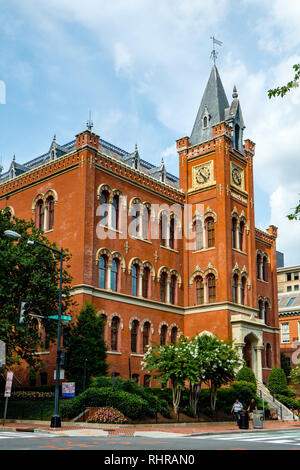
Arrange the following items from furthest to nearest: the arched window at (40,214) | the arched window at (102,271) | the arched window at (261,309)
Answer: the arched window at (261,309)
the arched window at (40,214)
the arched window at (102,271)

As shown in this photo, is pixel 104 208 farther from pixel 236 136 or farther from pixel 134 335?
pixel 236 136

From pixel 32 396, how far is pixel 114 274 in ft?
35.0

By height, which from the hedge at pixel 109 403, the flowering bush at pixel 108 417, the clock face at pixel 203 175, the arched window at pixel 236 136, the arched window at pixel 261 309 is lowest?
the flowering bush at pixel 108 417

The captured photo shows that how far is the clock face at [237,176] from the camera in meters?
48.0

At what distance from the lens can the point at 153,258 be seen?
1704 inches

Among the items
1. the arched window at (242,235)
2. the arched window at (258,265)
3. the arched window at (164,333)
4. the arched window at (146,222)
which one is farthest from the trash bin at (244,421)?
the arched window at (258,265)

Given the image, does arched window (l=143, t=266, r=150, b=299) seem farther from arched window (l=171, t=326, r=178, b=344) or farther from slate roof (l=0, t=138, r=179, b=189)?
slate roof (l=0, t=138, r=179, b=189)

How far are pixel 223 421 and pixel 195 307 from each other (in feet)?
42.7

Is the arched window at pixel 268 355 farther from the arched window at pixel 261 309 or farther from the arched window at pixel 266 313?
the arched window at pixel 261 309

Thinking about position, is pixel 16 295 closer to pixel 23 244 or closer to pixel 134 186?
pixel 23 244

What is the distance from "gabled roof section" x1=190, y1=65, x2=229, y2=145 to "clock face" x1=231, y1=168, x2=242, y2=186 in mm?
3734

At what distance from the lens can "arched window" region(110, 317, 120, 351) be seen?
38322 mm

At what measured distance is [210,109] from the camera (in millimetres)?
50812

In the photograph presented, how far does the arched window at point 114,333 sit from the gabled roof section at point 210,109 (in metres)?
18.9
